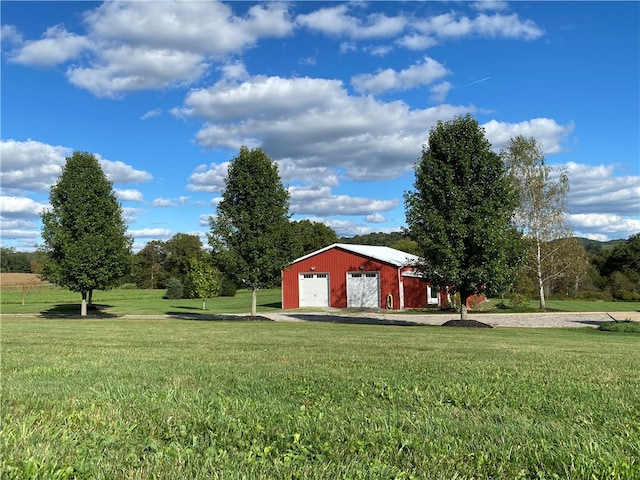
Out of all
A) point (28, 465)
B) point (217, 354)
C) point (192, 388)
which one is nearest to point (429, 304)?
point (217, 354)

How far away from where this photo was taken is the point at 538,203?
119 feet

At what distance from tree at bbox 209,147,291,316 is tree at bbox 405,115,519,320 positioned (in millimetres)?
6444

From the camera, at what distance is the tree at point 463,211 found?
1884 cm

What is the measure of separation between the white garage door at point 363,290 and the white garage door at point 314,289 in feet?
5.89

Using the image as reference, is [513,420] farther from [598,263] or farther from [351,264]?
[598,263]

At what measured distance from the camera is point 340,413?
4184mm

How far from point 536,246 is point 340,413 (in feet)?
117

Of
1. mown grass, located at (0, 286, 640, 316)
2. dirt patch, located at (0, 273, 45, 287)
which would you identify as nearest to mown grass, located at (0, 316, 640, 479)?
mown grass, located at (0, 286, 640, 316)

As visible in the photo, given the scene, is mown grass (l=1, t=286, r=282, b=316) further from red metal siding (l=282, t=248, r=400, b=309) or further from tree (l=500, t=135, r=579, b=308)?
tree (l=500, t=135, r=579, b=308)

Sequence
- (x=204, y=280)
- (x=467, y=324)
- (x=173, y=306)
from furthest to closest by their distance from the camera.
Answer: (x=173, y=306)
(x=204, y=280)
(x=467, y=324)

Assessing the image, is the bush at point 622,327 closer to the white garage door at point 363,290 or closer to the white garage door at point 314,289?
the white garage door at point 363,290

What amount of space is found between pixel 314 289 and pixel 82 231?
17331 millimetres

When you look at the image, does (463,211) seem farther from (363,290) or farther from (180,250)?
(180,250)

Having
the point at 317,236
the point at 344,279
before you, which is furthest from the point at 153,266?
the point at 344,279
